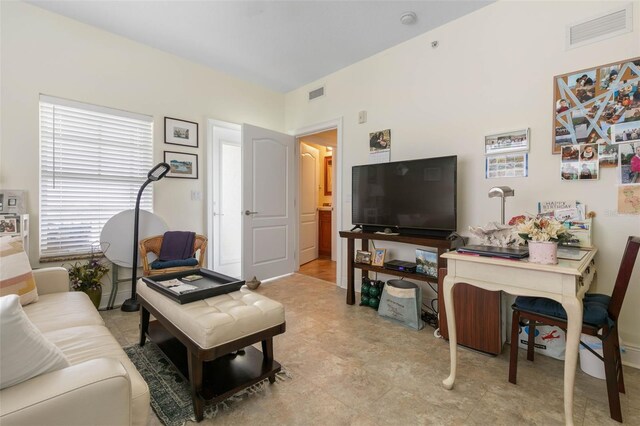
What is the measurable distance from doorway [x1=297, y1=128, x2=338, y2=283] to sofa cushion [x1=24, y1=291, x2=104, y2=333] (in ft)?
10.4

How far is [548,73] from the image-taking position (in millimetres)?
2221

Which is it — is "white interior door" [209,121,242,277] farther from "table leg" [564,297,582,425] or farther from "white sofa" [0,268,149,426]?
"table leg" [564,297,582,425]

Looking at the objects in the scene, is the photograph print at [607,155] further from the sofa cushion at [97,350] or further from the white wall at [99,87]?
the white wall at [99,87]

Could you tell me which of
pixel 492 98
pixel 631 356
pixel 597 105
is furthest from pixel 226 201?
pixel 631 356

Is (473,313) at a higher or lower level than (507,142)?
lower

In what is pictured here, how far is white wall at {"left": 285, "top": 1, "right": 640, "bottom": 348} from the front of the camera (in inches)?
79.1

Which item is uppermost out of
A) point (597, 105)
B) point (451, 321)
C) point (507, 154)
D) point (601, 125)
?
point (597, 105)

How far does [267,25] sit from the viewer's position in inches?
108

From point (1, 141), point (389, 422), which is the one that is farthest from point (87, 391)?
point (1, 141)

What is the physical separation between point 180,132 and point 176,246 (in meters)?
1.35

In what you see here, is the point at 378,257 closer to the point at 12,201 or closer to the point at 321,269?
the point at 321,269

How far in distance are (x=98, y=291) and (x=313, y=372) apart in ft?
7.32

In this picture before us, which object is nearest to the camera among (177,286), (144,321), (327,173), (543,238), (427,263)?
(543,238)

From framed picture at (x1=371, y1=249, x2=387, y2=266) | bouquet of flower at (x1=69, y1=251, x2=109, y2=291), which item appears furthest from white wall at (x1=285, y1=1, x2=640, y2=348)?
bouquet of flower at (x1=69, y1=251, x2=109, y2=291)
